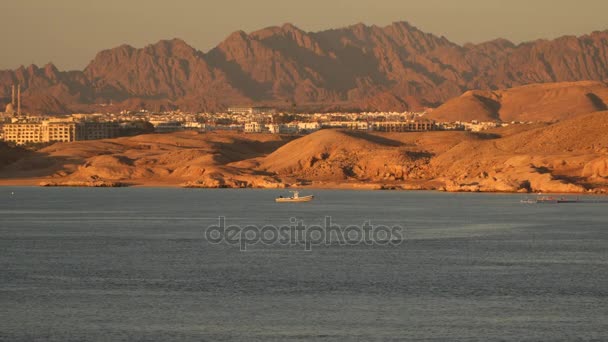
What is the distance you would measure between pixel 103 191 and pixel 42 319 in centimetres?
13742

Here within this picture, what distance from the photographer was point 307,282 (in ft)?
226

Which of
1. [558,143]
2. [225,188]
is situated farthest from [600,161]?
[225,188]

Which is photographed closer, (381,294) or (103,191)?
(381,294)

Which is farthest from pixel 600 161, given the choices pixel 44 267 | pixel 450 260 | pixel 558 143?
pixel 44 267

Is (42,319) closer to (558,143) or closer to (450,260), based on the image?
(450,260)

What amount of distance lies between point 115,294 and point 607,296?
24.6 metres

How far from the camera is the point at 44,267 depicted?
7588cm

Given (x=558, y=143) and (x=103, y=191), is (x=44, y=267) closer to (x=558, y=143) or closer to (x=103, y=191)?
(x=103, y=191)

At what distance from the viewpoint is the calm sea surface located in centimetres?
5425

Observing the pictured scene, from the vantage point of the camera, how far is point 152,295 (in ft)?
209

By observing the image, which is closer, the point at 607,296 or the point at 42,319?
the point at 42,319

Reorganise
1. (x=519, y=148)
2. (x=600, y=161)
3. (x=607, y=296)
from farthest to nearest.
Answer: (x=519, y=148) < (x=600, y=161) < (x=607, y=296)

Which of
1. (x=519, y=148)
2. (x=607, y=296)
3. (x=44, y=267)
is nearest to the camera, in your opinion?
(x=607, y=296)

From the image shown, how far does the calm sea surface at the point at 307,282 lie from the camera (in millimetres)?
54250
